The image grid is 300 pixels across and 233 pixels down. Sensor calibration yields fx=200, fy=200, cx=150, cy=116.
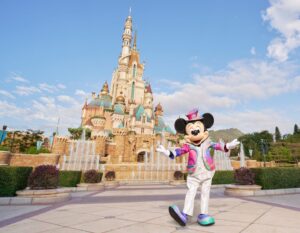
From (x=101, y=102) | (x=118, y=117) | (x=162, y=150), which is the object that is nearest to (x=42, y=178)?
(x=162, y=150)

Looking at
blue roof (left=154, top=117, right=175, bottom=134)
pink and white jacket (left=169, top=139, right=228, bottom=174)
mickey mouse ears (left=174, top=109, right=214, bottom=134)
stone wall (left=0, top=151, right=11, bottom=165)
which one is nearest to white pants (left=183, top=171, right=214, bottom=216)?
pink and white jacket (left=169, top=139, right=228, bottom=174)

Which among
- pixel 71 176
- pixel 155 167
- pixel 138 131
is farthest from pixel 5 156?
pixel 138 131

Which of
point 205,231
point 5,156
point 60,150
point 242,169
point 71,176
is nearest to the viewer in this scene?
point 205,231

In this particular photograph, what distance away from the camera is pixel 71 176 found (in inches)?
539

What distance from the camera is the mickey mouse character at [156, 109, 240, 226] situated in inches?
178

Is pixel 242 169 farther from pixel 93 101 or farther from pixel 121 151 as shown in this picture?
pixel 93 101

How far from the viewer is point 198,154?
477 centimetres

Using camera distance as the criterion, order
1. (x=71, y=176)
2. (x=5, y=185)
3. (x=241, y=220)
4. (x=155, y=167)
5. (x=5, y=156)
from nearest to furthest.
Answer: (x=241, y=220) → (x=5, y=185) → (x=71, y=176) → (x=5, y=156) → (x=155, y=167)

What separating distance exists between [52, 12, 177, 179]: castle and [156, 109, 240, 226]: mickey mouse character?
2029 cm

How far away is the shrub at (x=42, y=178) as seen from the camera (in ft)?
27.9

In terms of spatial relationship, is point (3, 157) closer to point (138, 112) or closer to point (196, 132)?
point (196, 132)

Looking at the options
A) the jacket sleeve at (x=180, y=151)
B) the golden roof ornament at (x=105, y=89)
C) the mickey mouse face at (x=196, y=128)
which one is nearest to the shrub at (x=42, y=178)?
the jacket sleeve at (x=180, y=151)

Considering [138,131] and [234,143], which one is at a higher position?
[138,131]

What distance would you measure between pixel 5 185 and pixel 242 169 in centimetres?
1099
